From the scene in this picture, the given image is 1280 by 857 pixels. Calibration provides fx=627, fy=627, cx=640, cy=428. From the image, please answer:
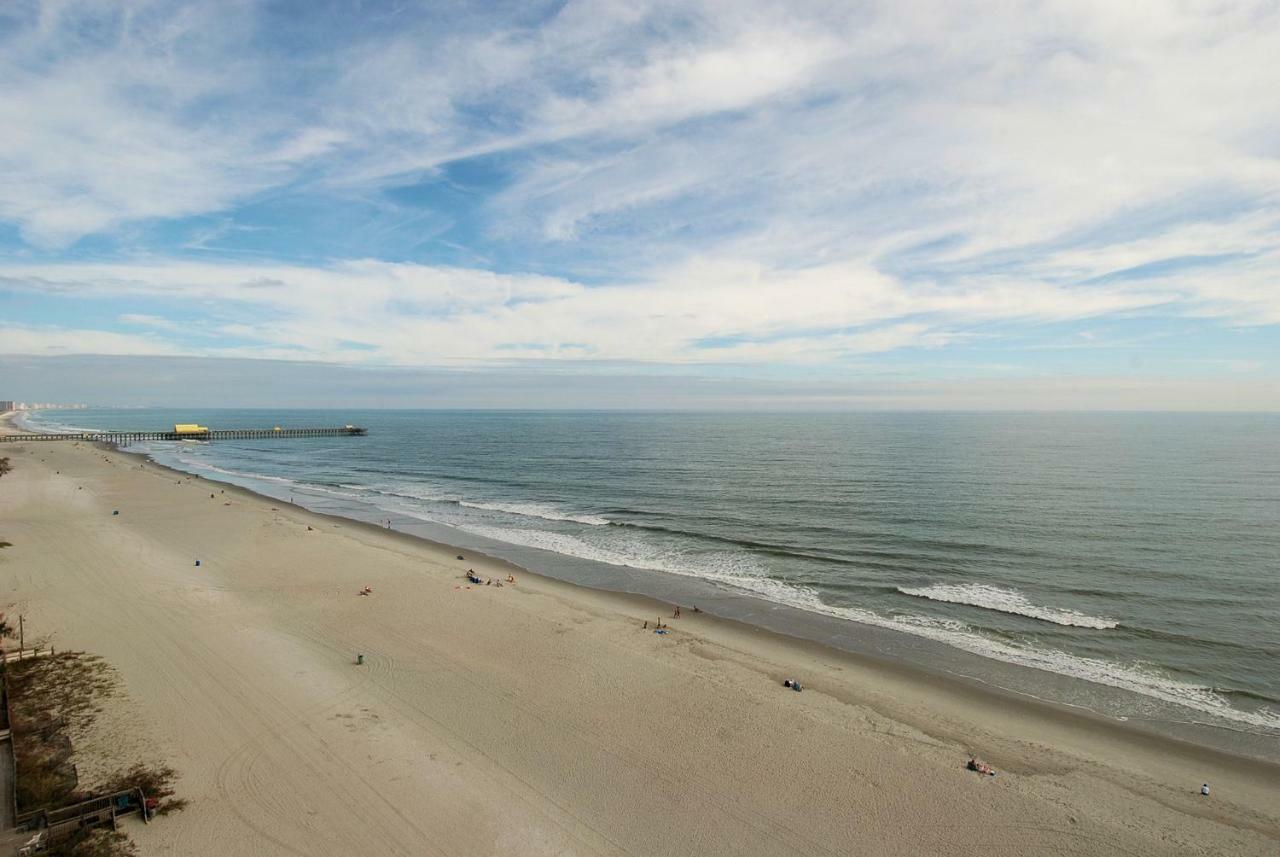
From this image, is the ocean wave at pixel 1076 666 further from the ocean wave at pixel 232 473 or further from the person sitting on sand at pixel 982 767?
the ocean wave at pixel 232 473

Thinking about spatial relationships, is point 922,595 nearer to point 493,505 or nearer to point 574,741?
point 574,741

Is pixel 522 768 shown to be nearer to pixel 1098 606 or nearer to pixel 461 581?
pixel 461 581

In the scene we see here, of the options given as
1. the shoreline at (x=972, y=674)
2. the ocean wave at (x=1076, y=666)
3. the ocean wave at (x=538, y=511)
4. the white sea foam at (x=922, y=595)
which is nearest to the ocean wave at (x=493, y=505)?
the ocean wave at (x=538, y=511)

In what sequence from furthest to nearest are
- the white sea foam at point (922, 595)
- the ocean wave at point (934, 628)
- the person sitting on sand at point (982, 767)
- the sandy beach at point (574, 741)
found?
the white sea foam at point (922, 595), the ocean wave at point (934, 628), the person sitting on sand at point (982, 767), the sandy beach at point (574, 741)

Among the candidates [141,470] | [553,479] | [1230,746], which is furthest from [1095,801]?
[141,470]

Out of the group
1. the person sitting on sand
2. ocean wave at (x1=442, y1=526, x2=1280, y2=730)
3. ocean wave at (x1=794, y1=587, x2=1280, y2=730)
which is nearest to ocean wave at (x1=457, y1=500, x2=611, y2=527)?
ocean wave at (x1=442, y1=526, x2=1280, y2=730)

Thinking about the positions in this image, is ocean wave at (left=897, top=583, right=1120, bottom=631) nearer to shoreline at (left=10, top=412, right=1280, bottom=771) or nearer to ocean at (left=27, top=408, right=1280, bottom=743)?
ocean at (left=27, top=408, right=1280, bottom=743)
